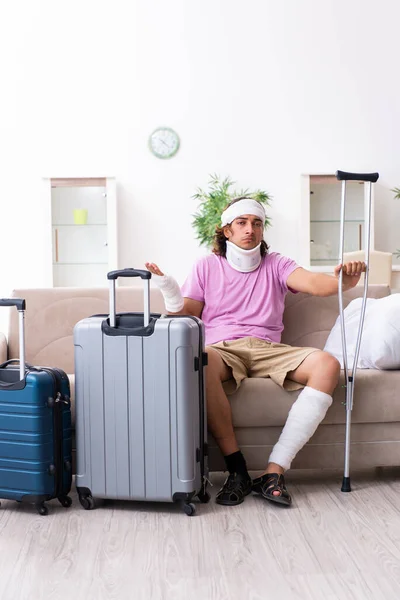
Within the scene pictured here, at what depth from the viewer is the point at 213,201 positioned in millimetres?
6066

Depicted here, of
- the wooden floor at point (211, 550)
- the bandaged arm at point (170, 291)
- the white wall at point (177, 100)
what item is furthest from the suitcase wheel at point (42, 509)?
the white wall at point (177, 100)

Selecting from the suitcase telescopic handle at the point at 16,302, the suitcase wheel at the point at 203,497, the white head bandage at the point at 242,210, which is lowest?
the suitcase wheel at the point at 203,497

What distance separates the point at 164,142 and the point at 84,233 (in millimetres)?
1009

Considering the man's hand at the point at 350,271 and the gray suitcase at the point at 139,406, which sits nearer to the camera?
the gray suitcase at the point at 139,406

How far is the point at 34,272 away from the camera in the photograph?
6344 millimetres

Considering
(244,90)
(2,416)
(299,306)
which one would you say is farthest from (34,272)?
(2,416)

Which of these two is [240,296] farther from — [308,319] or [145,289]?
[145,289]

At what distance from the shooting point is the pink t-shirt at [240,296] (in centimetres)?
302

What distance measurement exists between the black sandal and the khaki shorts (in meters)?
0.32

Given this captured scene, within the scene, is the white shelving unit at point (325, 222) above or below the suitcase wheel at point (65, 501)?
above

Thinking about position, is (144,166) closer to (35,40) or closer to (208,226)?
(208,226)

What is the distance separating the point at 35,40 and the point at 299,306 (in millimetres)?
4150

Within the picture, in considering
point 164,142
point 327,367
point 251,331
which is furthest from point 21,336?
point 164,142

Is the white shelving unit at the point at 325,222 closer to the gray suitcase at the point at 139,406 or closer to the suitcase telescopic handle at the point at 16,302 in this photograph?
the gray suitcase at the point at 139,406
